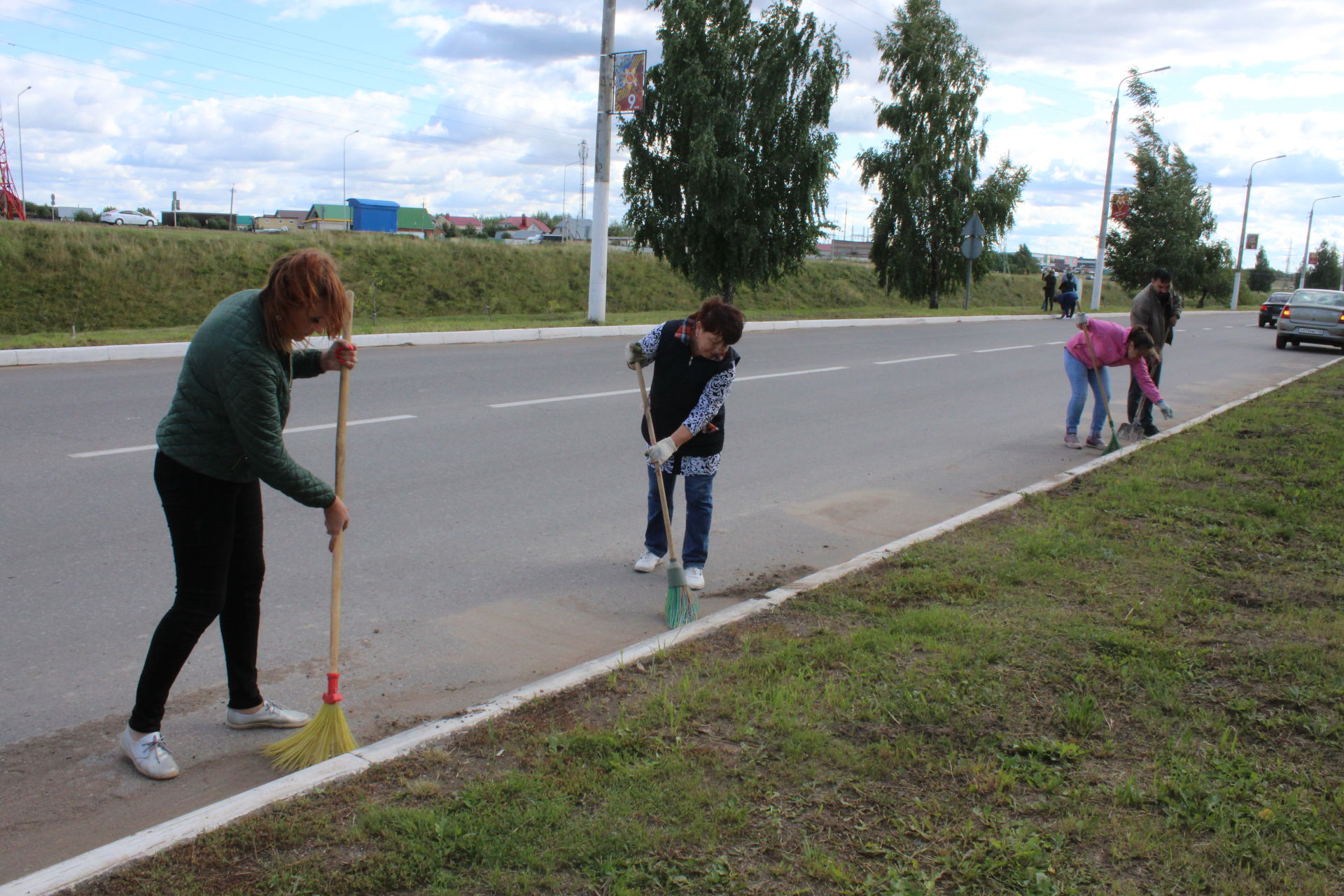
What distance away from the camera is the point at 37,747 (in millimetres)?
3246

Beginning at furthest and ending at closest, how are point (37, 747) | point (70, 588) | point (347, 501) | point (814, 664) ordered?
point (347, 501) → point (70, 588) → point (814, 664) → point (37, 747)

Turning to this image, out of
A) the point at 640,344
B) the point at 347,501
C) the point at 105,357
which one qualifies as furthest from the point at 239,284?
the point at 640,344

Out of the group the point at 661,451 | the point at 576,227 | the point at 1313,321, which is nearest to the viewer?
the point at 661,451

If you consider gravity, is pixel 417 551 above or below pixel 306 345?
below

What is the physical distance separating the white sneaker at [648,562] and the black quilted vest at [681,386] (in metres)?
0.62

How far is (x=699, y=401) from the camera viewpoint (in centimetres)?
478

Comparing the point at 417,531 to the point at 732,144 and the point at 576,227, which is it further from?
the point at 576,227

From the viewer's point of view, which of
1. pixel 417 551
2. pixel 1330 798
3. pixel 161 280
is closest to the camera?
pixel 1330 798

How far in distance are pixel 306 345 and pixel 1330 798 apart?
3464 millimetres

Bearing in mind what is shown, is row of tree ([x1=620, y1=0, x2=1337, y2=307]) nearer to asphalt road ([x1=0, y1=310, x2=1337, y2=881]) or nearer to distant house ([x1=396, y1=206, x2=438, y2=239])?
asphalt road ([x1=0, y1=310, x2=1337, y2=881])

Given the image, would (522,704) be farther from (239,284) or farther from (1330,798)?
(239,284)

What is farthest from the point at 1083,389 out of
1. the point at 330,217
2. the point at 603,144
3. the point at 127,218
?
the point at 330,217

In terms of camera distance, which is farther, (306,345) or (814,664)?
(814,664)

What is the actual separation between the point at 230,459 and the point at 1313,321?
26.0 m
